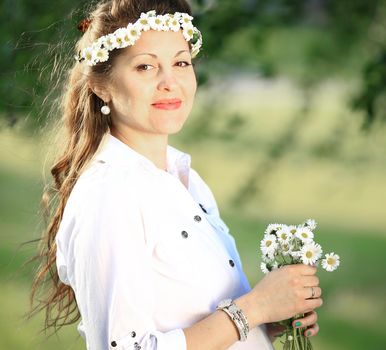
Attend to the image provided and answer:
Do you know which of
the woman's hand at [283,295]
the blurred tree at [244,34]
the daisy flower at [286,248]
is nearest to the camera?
the woman's hand at [283,295]

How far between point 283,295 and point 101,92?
2.54 feet

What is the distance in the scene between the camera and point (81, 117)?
266 centimetres

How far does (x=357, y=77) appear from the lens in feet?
28.8

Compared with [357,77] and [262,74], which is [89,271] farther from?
[357,77]

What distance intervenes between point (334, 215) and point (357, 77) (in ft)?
4.59

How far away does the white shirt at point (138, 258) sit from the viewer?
2193mm

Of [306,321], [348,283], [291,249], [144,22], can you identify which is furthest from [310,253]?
[348,283]

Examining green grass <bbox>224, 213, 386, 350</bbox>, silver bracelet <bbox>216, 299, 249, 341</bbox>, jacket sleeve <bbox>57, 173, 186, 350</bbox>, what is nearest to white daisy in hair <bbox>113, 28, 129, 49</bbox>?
jacket sleeve <bbox>57, 173, 186, 350</bbox>

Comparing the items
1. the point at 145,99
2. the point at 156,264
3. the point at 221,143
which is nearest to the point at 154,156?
the point at 145,99

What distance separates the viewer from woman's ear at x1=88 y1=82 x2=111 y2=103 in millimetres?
2539

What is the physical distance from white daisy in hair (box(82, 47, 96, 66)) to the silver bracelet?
79 cm

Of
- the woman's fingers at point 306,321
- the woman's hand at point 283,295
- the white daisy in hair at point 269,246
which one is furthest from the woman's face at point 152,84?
the woman's fingers at point 306,321

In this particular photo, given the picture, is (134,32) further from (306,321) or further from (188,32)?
(306,321)

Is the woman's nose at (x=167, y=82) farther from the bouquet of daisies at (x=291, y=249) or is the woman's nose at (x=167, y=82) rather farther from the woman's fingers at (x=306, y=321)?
the woman's fingers at (x=306, y=321)
